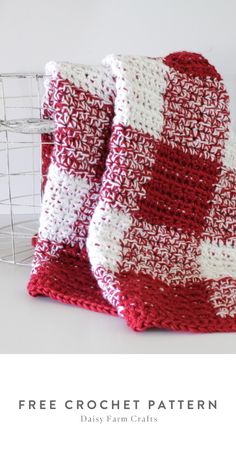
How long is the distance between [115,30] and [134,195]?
1.79 ft

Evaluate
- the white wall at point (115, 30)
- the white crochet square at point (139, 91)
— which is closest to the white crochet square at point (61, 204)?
the white crochet square at point (139, 91)

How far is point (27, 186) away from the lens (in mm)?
1573

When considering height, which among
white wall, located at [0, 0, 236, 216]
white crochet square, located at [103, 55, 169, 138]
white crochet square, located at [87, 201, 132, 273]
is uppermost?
white wall, located at [0, 0, 236, 216]

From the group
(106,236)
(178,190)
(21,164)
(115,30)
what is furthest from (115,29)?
(106,236)

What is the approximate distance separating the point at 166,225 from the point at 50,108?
0.85 ft

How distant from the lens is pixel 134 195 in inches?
41.4

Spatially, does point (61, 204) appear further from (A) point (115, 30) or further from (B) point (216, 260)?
(A) point (115, 30)

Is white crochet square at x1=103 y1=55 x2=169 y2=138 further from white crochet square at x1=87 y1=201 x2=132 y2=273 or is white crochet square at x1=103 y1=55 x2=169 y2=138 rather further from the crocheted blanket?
white crochet square at x1=87 y1=201 x2=132 y2=273

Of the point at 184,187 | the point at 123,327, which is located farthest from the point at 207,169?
the point at 123,327
